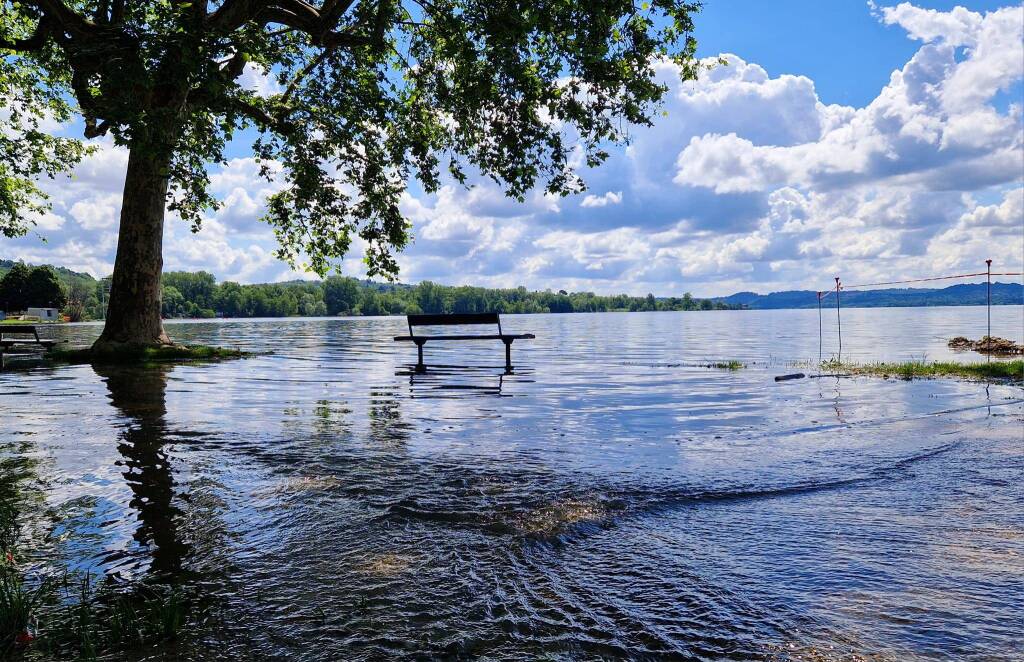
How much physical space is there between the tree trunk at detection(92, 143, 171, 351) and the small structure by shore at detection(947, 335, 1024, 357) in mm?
32547

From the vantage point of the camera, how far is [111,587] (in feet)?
12.6

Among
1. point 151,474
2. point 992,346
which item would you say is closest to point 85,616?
point 151,474

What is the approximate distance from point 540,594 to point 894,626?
1923 millimetres

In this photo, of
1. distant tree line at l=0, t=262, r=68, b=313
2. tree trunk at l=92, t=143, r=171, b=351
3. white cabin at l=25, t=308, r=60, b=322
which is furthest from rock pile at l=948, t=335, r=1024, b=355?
distant tree line at l=0, t=262, r=68, b=313

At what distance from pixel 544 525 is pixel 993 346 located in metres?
35.6

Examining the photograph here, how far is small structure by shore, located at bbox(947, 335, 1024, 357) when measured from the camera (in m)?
30.3

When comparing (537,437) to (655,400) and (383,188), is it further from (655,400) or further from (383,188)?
(383,188)

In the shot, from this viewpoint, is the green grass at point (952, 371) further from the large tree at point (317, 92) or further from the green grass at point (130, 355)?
the green grass at point (130, 355)

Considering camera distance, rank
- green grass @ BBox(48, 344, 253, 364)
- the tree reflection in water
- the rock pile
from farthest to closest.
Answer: the rock pile → green grass @ BBox(48, 344, 253, 364) → the tree reflection in water

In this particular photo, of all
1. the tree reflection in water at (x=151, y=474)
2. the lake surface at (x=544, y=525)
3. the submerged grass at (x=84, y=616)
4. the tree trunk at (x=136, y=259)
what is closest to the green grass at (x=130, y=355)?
the tree trunk at (x=136, y=259)

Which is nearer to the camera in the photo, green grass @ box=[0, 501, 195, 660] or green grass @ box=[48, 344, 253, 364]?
green grass @ box=[0, 501, 195, 660]

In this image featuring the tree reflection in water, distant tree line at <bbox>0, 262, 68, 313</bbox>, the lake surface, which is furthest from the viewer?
distant tree line at <bbox>0, 262, 68, 313</bbox>

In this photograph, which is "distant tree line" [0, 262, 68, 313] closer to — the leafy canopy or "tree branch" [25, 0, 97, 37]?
the leafy canopy

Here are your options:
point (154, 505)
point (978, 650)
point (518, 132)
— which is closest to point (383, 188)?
point (518, 132)
